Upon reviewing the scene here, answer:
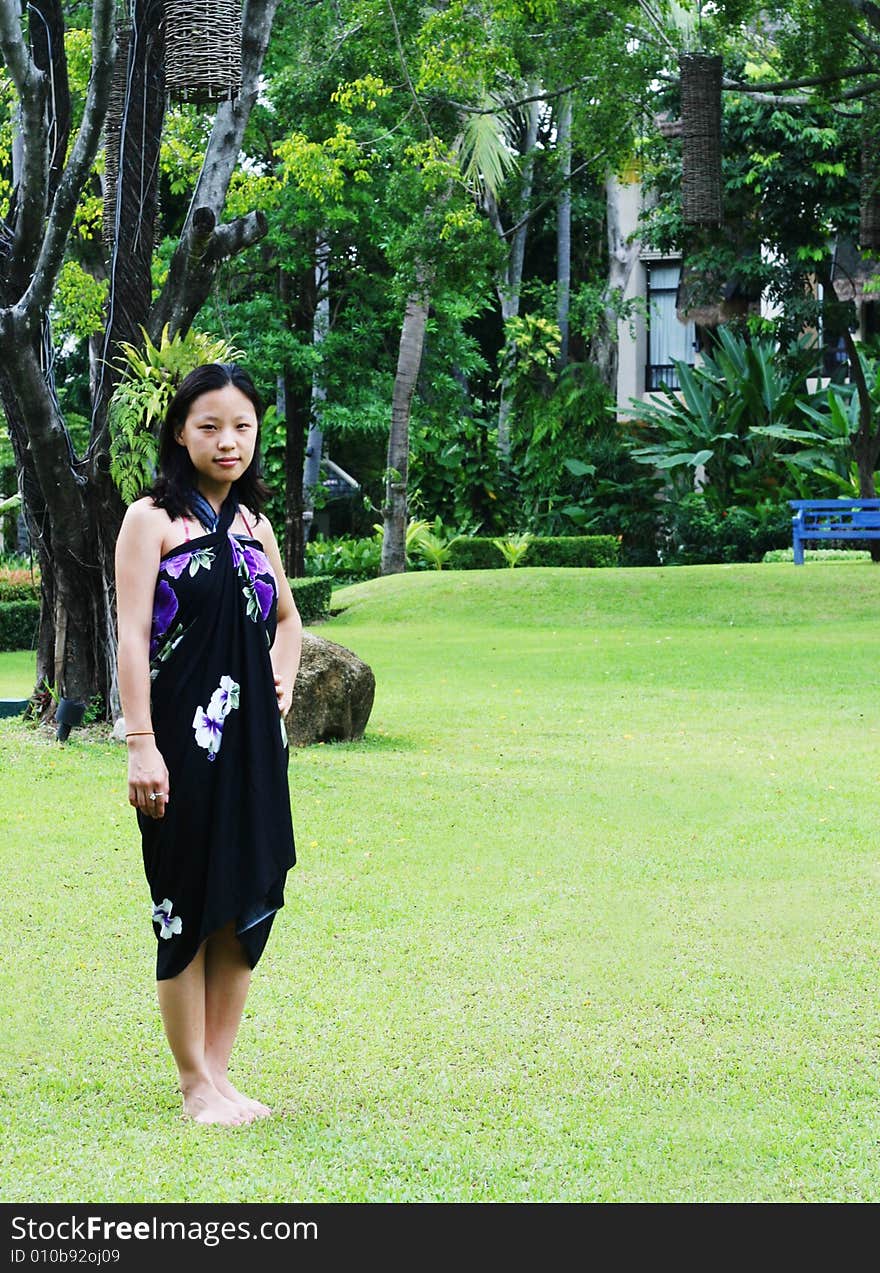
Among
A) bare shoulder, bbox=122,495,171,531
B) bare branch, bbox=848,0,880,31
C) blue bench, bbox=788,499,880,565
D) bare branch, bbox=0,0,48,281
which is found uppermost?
bare branch, bbox=848,0,880,31

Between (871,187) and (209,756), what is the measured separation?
39.7 feet

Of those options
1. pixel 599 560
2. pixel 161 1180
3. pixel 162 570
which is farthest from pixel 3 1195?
pixel 599 560

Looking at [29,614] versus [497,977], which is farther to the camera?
[29,614]

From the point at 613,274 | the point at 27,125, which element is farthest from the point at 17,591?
the point at 613,274

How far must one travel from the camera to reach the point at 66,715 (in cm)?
1002

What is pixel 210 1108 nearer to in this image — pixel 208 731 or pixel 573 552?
pixel 208 731

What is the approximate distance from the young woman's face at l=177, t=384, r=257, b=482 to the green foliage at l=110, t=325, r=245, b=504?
16.4 ft

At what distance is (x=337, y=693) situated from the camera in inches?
399

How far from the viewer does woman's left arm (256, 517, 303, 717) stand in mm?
3938

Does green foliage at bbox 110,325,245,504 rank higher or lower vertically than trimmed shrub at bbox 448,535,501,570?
higher

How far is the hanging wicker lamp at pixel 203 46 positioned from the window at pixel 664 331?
26.5m

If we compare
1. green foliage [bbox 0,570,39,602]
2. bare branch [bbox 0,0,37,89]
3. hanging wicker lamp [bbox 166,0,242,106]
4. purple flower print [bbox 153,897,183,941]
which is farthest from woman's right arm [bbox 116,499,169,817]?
green foliage [bbox 0,570,39,602]

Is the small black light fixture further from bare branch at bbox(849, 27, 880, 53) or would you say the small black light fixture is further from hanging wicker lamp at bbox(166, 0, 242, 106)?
bare branch at bbox(849, 27, 880, 53)

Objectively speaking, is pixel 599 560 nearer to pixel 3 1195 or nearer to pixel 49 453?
pixel 49 453
